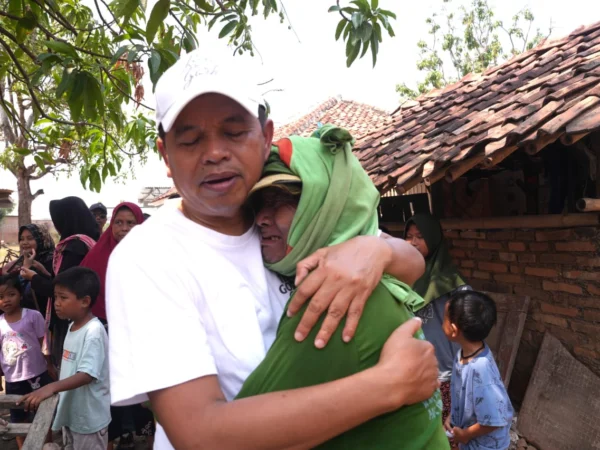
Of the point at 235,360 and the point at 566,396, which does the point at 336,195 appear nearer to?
the point at 235,360

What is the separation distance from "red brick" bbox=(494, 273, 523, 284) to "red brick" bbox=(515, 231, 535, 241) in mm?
371

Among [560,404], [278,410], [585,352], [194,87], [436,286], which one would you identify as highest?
[194,87]

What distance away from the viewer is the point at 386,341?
3.20 ft

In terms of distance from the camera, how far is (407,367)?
93 centimetres

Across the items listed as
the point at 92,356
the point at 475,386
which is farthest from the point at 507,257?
the point at 92,356

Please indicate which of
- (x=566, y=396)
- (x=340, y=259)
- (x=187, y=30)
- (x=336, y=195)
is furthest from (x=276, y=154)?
(x=566, y=396)

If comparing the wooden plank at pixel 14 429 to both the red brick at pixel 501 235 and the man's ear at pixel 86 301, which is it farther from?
the red brick at pixel 501 235

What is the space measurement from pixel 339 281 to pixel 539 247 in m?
3.94

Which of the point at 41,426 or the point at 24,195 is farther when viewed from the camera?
the point at 24,195

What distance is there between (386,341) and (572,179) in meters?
3.65

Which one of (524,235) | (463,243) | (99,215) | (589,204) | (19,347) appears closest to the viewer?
(589,204)

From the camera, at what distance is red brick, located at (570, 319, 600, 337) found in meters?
3.94

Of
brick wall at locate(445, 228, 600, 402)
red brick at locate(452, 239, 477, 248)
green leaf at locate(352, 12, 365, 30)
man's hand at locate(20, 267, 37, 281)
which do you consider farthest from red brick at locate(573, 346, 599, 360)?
man's hand at locate(20, 267, 37, 281)

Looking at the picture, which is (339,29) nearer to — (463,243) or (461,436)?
(461,436)
